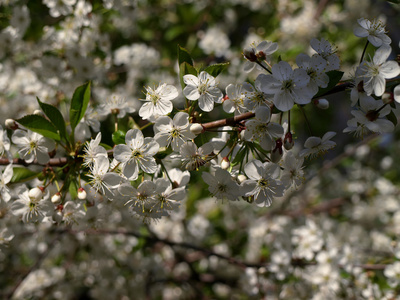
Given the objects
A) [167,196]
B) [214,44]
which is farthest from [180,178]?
[214,44]

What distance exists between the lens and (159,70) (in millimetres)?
3910

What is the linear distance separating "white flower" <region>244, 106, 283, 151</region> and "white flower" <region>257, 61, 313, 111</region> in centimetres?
6

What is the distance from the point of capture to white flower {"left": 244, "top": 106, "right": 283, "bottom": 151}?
1.13m

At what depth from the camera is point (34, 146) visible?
142 cm

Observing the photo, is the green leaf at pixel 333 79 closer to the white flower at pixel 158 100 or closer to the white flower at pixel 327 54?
the white flower at pixel 327 54

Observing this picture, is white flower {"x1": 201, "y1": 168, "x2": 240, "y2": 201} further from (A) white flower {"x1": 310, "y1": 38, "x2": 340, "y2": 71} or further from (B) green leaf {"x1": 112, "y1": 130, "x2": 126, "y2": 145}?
(A) white flower {"x1": 310, "y1": 38, "x2": 340, "y2": 71}

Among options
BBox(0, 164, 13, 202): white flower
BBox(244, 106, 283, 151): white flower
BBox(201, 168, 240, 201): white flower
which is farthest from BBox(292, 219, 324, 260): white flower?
BBox(0, 164, 13, 202): white flower

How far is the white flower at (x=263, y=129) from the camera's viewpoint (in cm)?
113

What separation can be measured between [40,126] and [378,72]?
128 centimetres

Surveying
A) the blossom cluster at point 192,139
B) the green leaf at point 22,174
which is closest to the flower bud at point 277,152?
the blossom cluster at point 192,139

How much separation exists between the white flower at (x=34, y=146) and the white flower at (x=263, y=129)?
2.79ft

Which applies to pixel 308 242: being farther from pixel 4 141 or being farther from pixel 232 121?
pixel 4 141

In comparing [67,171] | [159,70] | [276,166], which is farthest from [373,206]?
[67,171]

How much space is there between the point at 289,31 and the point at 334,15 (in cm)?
86
